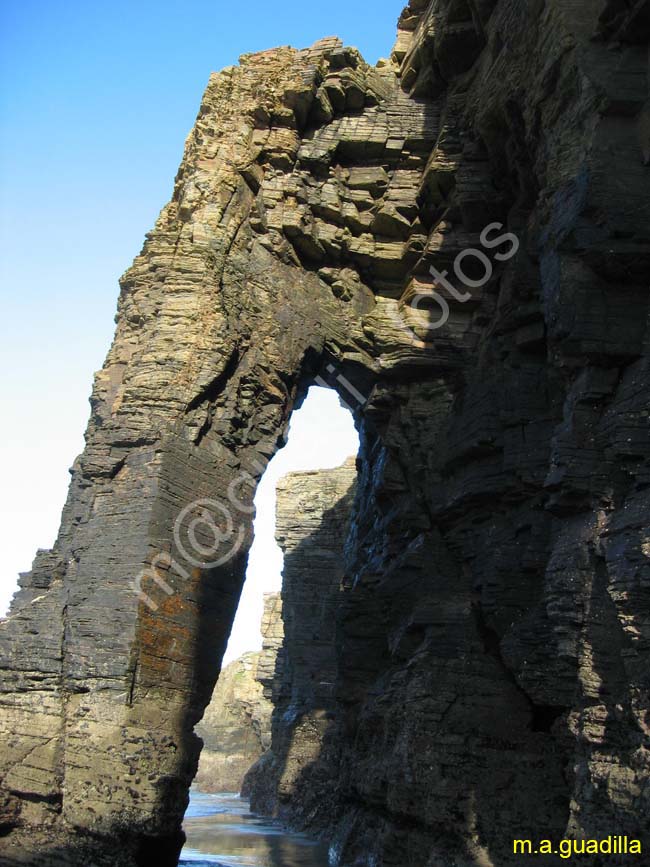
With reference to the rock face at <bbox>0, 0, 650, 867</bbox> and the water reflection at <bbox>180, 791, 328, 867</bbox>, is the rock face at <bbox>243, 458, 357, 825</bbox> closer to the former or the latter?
the water reflection at <bbox>180, 791, 328, 867</bbox>

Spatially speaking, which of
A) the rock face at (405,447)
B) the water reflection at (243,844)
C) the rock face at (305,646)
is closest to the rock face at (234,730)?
the rock face at (305,646)

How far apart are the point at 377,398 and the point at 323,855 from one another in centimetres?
904

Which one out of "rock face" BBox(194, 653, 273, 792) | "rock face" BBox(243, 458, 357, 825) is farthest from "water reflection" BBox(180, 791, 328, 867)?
"rock face" BBox(194, 653, 273, 792)

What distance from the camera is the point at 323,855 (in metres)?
16.6

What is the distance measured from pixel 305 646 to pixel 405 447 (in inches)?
555

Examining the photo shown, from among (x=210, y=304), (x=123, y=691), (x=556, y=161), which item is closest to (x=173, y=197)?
(x=210, y=304)

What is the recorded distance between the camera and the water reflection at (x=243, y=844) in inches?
604

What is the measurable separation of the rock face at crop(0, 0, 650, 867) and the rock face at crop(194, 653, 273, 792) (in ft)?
83.2

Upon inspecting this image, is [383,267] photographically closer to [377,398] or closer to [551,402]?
[377,398]

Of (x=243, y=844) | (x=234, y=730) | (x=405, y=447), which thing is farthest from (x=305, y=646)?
(x=234, y=730)

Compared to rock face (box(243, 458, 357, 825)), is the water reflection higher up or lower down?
lower down

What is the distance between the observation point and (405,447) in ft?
52.6

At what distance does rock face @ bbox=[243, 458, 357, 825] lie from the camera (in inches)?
968

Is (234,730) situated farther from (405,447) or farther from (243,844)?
(405,447)
